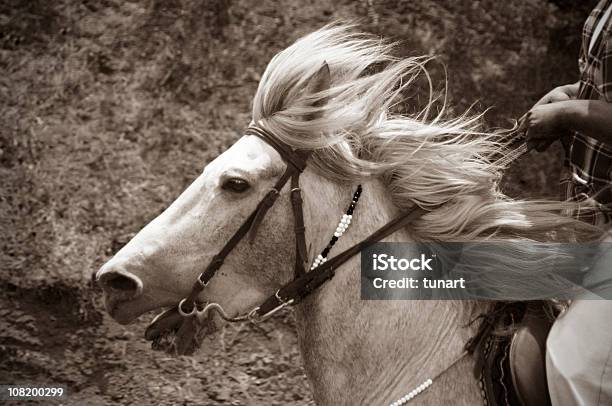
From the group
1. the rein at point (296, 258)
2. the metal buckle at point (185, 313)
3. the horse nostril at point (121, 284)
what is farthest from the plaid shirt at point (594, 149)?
the horse nostril at point (121, 284)

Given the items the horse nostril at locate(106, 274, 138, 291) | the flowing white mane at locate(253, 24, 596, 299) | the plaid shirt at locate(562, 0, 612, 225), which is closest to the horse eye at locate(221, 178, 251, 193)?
the flowing white mane at locate(253, 24, 596, 299)

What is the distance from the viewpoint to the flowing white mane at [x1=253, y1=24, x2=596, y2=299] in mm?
2150

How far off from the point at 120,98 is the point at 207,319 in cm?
358

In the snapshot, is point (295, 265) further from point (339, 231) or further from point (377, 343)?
point (377, 343)

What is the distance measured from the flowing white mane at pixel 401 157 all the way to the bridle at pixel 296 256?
0.05m

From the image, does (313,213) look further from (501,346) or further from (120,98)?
(120,98)

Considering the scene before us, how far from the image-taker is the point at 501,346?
6.88ft

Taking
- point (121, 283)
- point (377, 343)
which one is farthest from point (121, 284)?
point (377, 343)

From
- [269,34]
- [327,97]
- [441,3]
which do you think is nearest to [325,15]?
[269,34]

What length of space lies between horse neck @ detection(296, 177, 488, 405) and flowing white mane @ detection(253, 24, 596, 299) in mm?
176

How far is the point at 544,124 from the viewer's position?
218 cm

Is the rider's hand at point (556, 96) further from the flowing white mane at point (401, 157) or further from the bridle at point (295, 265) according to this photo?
the bridle at point (295, 265)

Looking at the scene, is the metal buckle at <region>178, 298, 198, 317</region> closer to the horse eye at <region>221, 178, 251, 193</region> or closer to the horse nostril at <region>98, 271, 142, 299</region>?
the horse nostril at <region>98, 271, 142, 299</region>

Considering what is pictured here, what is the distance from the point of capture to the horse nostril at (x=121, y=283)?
210cm
